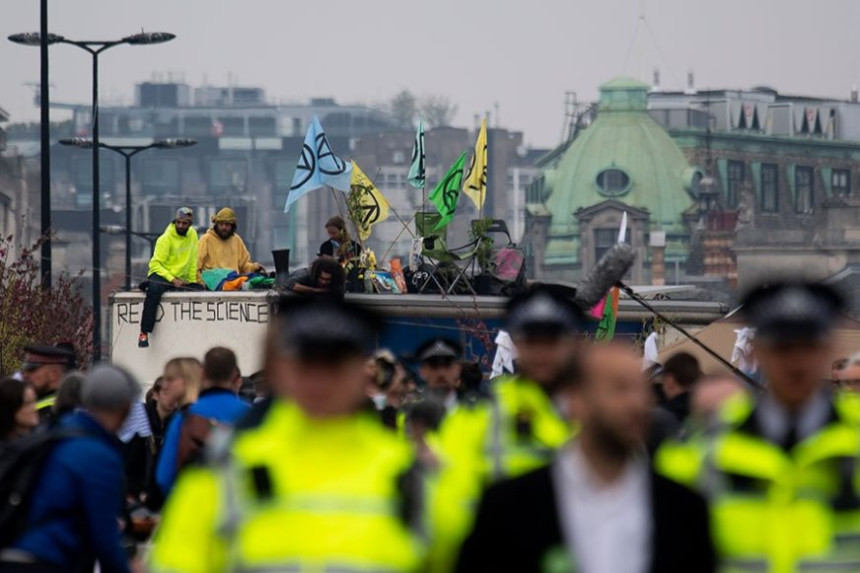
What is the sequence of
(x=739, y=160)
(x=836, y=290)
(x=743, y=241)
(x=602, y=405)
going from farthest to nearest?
(x=739, y=160)
(x=743, y=241)
(x=836, y=290)
(x=602, y=405)

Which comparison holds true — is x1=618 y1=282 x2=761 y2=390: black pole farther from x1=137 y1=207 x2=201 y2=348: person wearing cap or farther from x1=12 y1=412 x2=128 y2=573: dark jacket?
x1=12 y1=412 x2=128 y2=573: dark jacket

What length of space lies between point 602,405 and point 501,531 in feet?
1.19

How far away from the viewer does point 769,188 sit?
137875mm

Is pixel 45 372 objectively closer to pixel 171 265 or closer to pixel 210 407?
pixel 210 407

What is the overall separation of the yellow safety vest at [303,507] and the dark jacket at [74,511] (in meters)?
2.45

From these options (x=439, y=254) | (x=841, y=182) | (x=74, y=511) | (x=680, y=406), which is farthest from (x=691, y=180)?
(x=74, y=511)

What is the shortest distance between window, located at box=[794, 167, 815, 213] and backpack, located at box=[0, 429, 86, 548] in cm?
13170

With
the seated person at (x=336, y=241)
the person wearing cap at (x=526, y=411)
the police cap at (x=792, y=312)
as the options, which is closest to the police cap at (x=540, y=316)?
the person wearing cap at (x=526, y=411)

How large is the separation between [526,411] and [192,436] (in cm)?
379

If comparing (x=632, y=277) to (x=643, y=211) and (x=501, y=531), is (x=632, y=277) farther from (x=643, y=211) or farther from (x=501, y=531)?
(x=501, y=531)

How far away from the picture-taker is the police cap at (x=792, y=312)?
6.10 m

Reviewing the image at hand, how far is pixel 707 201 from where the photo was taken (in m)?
131

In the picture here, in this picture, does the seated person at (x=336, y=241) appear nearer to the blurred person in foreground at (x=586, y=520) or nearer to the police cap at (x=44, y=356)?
the police cap at (x=44, y=356)

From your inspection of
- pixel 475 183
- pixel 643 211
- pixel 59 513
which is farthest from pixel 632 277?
pixel 59 513
